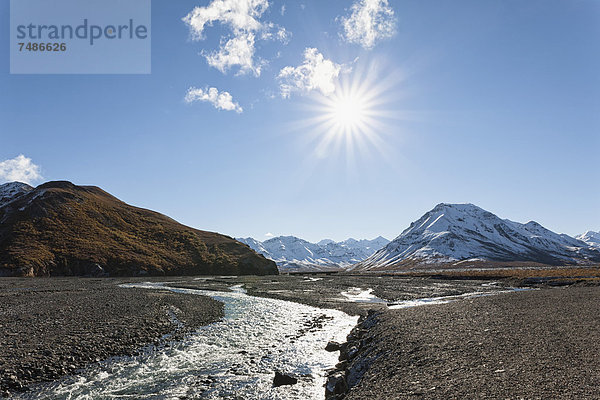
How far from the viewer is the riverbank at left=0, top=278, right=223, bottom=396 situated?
18.2 meters

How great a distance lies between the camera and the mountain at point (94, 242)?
4377 inches

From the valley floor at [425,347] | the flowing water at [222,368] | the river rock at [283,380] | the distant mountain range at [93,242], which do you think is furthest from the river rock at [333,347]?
the distant mountain range at [93,242]

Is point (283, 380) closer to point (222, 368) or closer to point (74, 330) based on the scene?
point (222, 368)

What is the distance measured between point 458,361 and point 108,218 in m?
177

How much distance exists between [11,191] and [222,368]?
206m

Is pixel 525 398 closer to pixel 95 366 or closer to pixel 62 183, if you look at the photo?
pixel 95 366

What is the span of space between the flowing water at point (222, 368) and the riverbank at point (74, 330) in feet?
5.72

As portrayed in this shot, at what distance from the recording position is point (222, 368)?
19.8 m

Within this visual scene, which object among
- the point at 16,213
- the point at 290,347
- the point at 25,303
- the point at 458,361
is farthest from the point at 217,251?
the point at 458,361

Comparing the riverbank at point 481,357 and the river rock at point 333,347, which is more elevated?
the riverbank at point 481,357

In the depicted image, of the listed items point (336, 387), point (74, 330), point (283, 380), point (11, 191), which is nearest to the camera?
point (336, 387)

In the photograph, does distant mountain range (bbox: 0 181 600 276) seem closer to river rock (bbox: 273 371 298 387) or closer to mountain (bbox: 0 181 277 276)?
mountain (bbox: 0 181 277 276)

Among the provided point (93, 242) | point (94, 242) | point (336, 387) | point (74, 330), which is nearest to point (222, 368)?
point (336, 387)

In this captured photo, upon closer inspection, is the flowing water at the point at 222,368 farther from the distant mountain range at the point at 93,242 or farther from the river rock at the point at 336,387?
the distant mountain range at the point at 93,242
